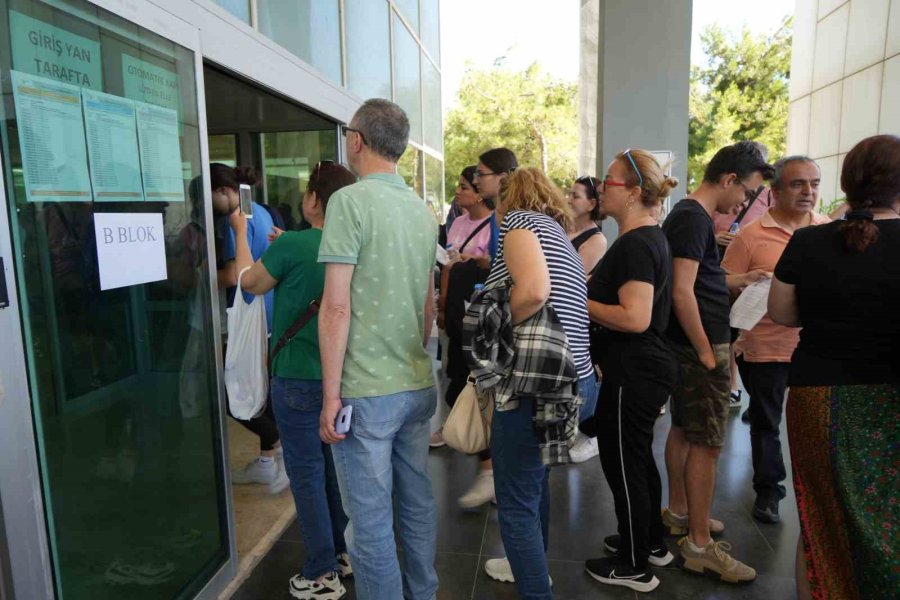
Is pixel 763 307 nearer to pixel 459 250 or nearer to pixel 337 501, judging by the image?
pixel 459 250

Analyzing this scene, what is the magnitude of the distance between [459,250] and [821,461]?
2.28 m

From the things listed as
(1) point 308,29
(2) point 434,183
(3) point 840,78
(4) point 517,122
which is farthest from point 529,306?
(4) point 517,122

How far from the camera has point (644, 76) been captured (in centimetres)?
677

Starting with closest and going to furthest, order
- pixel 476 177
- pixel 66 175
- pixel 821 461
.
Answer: pixel 66 175 → pixel 821 461 → pixel 476 177

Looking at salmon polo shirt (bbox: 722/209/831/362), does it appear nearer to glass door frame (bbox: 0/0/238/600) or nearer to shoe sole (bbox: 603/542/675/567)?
shoe sole (bbox: 603/542/675/567)

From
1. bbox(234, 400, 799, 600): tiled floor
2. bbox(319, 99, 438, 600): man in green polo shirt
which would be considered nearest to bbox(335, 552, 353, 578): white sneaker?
bbox(234, 400, 799, 600): tiled floor

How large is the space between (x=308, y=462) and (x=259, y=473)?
5.18ft

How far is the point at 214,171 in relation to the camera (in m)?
2.97

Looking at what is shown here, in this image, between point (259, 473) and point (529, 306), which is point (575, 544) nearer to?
point (529, 306)

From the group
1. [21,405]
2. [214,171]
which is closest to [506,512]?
[21,405]

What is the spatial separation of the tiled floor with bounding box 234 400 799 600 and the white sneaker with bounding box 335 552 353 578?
0.22ft

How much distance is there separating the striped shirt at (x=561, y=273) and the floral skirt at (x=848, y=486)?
2.60 ft

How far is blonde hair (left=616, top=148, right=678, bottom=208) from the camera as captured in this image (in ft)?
8.13

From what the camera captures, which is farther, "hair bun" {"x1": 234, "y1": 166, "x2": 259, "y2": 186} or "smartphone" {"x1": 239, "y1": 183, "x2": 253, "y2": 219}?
"hair bun" {"x1": 234, "y1": 166, "x2": 259, "y2": 186}
